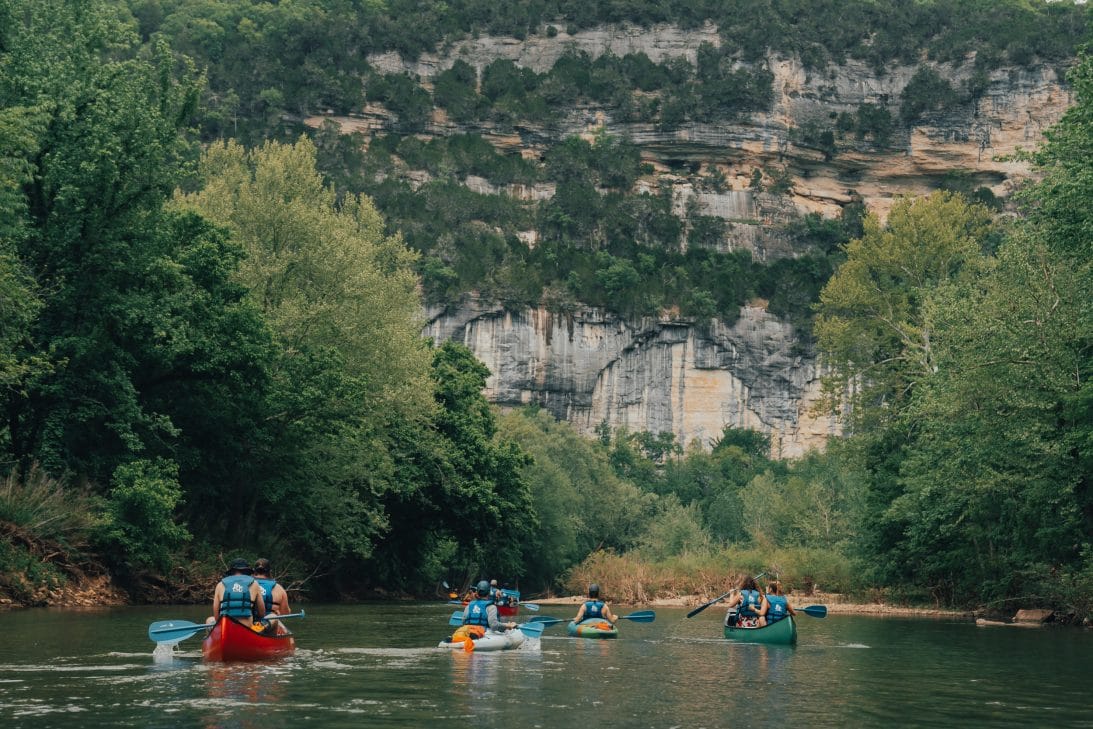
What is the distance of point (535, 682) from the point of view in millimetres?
21250

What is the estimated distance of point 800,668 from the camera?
80.0ft

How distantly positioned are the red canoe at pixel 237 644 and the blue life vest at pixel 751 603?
1059cm

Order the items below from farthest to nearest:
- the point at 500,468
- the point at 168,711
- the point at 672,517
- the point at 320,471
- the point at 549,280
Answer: the point at 549,280, the point at 672,517, the point at 500,468, the point at 320,471, the point at 168,711

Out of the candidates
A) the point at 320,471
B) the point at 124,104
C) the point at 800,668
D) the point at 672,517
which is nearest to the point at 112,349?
the point at 124,104

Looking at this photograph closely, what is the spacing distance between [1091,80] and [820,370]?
432 feet

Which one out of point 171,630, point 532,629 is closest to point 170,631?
point 171,630

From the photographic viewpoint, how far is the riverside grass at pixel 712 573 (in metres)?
56.0

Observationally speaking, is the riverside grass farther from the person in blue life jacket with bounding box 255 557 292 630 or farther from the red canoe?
the red canoe

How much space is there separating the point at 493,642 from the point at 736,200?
160 meters

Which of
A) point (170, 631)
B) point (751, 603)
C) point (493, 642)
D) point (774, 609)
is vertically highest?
point (751, 603)

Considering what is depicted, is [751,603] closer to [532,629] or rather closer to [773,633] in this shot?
[773,633]

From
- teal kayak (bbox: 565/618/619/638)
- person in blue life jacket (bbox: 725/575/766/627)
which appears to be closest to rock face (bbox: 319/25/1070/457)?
teal kayak (bbox: 565/618/619/638)

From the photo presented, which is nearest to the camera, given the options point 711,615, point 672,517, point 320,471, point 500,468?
point 320,471

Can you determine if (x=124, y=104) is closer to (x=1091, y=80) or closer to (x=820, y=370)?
(x=1091, y=80)
